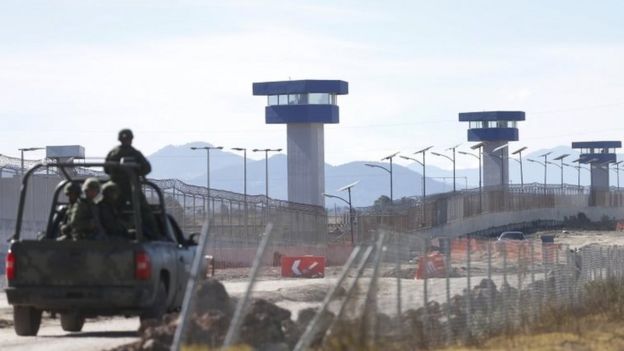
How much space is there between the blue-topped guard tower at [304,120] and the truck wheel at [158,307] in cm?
9250

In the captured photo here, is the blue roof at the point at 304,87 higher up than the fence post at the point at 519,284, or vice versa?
the blue roof at the point at 304,87

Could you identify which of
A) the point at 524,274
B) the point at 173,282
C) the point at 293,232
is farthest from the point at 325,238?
the point at 173,282

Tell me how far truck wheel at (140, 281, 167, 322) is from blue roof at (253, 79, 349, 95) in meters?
99.2

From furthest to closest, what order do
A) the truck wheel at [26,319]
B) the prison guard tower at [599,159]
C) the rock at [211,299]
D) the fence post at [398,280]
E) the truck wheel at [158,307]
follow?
the prison guard tower at [599,159] → the truck wheel at [26,319] → the truck wheel at [158,307] → the fence post at [398,280] → the rock at [211,299]

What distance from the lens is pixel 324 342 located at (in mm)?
15812

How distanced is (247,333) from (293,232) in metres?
61.3

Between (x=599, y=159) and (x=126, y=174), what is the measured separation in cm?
17579

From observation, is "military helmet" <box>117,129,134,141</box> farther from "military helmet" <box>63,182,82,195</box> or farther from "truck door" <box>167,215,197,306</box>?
"truck door" <box>167,215,197,306</box>

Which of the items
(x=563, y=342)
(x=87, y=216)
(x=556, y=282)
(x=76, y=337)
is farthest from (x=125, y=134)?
Result: (x=556, y=282)

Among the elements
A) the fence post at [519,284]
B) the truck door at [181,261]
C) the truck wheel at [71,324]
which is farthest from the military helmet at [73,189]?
the fence post at [519,284]

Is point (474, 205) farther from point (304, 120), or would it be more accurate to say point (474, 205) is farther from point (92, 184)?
point (92, 184)

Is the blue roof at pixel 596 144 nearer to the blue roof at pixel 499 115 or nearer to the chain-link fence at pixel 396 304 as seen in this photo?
the blue roof at pixel 499 115

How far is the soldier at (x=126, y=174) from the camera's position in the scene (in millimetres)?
19188

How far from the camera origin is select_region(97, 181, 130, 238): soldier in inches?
744
